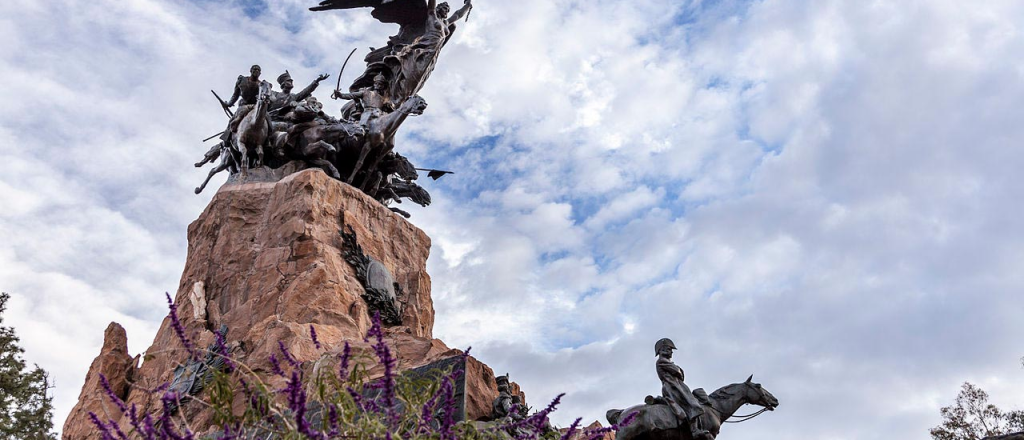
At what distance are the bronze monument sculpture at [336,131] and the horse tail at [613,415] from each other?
6665 millimetres

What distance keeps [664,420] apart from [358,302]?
457 cm

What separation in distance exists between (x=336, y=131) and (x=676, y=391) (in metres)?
7.80

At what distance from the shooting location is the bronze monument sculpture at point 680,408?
9523 millimetres

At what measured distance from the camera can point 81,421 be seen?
38.5 feet

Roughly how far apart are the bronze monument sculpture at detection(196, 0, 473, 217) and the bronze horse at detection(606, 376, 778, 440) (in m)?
7.01

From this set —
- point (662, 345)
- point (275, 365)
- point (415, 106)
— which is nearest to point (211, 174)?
point (415, 106)

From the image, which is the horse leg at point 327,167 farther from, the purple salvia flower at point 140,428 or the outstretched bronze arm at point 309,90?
the purple salvia flower at point 140,428

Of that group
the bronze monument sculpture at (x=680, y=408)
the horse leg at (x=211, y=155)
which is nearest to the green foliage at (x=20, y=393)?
the horse leg at (x=211, y=155)

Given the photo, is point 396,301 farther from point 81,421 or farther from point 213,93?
point 213,93

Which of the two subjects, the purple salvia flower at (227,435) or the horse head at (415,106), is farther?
the horse head at (415,106)

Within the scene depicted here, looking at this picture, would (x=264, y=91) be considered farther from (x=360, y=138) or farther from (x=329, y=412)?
(x=329, y=412)

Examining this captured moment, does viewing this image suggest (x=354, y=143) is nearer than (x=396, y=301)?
No

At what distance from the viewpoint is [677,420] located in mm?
9602

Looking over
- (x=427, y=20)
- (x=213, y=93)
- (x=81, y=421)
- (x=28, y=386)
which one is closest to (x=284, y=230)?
(x=81, y=421)
